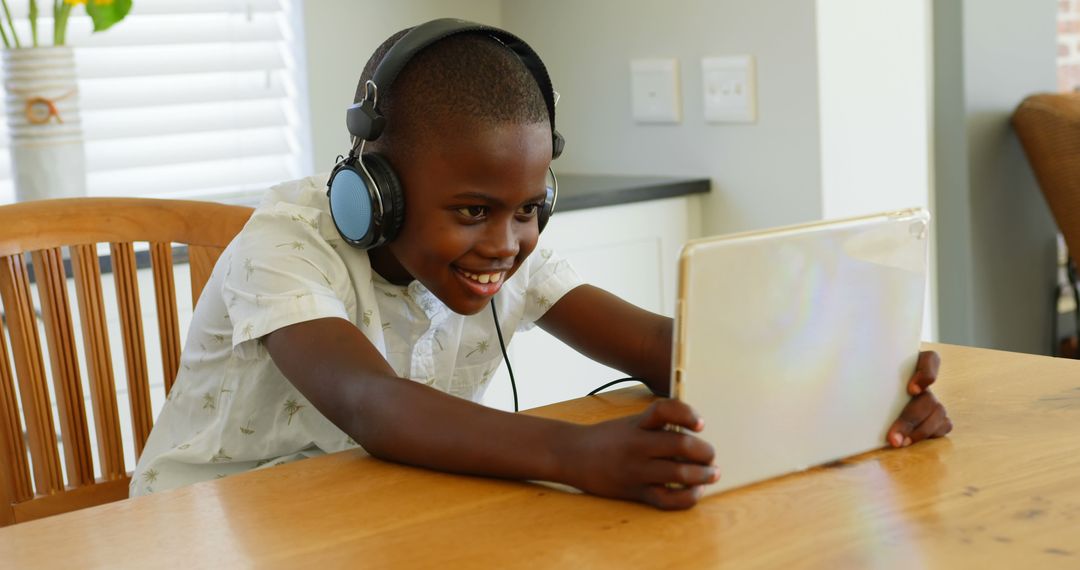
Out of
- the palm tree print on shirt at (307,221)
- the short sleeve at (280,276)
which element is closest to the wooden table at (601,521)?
the short sleeve at (280,276)

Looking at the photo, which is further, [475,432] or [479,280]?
[479,280]

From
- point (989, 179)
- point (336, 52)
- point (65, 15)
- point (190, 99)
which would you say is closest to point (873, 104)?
point (989, 179)

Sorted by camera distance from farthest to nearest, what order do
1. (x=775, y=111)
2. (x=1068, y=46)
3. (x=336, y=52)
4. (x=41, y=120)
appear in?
(x=1068, y=46), (x=336, y=52), (x=775, y=111), (x=41, y=120)

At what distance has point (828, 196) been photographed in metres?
2.04

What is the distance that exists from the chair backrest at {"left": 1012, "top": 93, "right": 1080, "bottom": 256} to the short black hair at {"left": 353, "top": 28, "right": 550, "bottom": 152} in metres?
1.56

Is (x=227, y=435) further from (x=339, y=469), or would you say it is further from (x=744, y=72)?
(x=744, y=72)

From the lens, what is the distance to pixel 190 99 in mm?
2217

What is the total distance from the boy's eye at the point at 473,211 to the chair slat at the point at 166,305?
402 mm

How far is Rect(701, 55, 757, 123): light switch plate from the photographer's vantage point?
81.5 inches

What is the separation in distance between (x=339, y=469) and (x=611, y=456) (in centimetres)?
22

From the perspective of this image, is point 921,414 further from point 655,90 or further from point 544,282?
point 655,90

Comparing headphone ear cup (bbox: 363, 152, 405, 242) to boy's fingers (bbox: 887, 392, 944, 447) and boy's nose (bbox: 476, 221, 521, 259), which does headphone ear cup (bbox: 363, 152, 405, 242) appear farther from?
boy's fingers (bbox: 887, 392, 944, 447)

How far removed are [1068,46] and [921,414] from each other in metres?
2.53

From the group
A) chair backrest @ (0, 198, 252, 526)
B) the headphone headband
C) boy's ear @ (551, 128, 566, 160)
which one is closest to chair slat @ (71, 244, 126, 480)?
chair backrest @ (0, 198, 252, 526)
